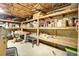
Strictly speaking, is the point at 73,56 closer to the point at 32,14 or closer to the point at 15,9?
the point at 32,14

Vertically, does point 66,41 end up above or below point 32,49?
above

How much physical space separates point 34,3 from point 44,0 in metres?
0.15

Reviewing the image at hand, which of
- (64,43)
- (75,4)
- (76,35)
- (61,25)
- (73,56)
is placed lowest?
(73,56)

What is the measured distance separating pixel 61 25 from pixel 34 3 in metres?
0.51

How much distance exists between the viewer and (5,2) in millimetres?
1709

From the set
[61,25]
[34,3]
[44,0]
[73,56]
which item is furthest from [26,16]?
[73,56]

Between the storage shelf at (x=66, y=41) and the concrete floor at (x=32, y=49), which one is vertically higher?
the storage shelf at (x=66, y=41)

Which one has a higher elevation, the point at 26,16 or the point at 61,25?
the point at 26,16

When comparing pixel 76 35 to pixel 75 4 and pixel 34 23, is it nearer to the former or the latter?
pixel 75 4

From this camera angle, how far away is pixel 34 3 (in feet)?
5.63

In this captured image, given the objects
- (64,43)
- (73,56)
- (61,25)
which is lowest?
(73,56)

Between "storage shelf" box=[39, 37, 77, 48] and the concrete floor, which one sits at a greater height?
"storage shelf" box=[39, 37, 77, 48]

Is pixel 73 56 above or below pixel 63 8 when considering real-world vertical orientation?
below

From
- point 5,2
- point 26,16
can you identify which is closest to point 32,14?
point 26,16
